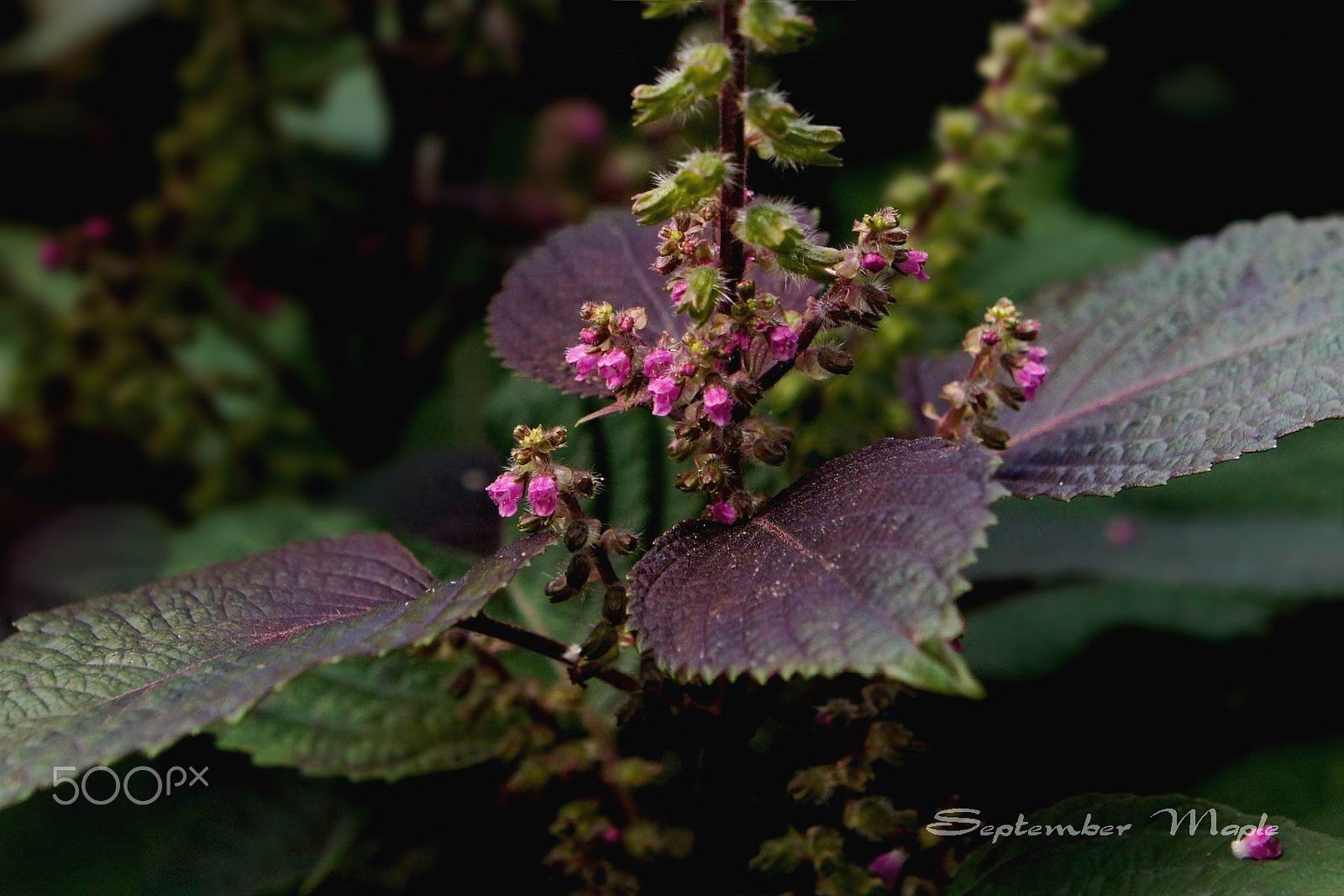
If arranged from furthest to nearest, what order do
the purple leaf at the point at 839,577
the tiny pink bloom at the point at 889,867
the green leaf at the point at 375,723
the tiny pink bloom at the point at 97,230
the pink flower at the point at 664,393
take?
1. the tiny pink bloom at the point at 97,230
2. the green leaf at the point at 375,723
3. the tiny pink bloom at the point at 889,867
4. the pink flower at the point at 664,393
5. the purple leaf at the point at 839,577

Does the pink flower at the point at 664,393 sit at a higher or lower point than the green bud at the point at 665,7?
lower

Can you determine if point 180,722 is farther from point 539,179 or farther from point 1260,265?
point 539,179

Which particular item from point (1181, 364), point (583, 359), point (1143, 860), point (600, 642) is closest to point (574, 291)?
point (583, 359)

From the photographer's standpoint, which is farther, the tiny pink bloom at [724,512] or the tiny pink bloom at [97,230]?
the tiny pink bloom at [97,230]

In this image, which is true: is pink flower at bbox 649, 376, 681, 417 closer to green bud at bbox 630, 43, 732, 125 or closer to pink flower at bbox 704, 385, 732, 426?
pink flower at bbox 704, 385, 732, 426

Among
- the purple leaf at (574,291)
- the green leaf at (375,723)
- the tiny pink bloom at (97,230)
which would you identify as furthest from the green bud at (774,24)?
the tiny pink bloom at (97,230)

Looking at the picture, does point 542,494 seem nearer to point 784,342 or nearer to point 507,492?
point 507,492

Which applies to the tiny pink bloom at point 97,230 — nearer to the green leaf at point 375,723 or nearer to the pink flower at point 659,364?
the green leaf at point 375,723
